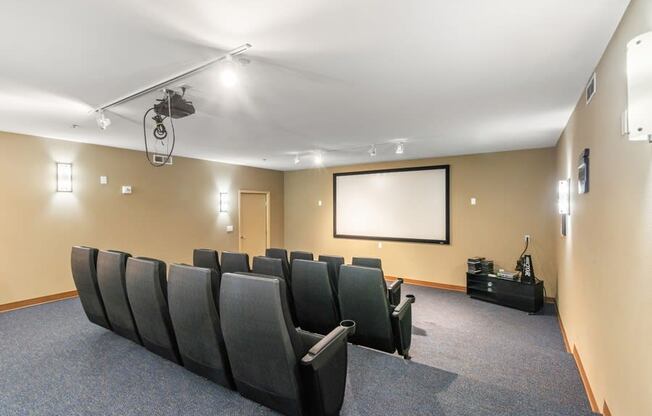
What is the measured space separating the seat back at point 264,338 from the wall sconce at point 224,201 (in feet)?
17.2

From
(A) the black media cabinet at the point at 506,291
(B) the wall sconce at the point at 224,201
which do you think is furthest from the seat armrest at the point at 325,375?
(B) the wall sconce at the point at 224,201

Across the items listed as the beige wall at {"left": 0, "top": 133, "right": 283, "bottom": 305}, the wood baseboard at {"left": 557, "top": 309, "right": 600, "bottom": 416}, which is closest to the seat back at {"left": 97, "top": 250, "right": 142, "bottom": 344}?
the beige wall at {"left": 0, "top": 133, "right": 283, "bottom": 305}

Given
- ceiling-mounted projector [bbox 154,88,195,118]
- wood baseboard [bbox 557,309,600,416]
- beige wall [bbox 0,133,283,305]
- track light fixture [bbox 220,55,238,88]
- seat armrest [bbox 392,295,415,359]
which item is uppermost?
track light fixture [bbox 220,55,238,88]

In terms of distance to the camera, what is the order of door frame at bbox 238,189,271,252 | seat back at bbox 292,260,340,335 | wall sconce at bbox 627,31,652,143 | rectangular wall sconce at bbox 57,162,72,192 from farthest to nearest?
door frame at bbox 238,189,271,252, rectangular wall sconce at bbox 57,162,72,192, seat back at bbox 292,260,340,335, wall sconce at bbox 627,31,652,143

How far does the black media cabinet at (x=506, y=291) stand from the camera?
15.2 feet

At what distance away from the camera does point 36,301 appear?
4.62 metres

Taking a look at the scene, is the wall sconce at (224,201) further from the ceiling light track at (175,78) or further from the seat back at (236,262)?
the ceiling light track at (175,78)

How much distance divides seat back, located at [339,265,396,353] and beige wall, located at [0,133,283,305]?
4.43m

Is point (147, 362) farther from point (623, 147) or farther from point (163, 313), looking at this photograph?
point (623, 147)

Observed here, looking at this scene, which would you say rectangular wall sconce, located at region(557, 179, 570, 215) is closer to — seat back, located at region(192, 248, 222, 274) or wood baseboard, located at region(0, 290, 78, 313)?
seat back, located at region(192, 248, 222, 274)

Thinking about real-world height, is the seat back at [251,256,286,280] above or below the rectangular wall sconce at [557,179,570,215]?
below

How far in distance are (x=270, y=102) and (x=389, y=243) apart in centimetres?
456

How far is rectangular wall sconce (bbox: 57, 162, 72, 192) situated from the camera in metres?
4.76

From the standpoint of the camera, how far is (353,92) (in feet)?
9.50
